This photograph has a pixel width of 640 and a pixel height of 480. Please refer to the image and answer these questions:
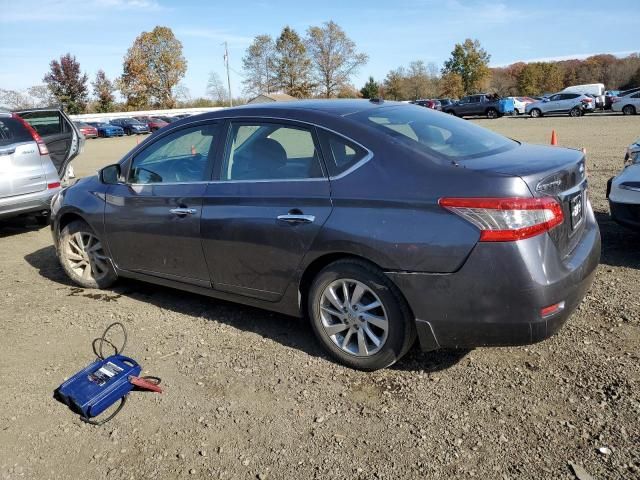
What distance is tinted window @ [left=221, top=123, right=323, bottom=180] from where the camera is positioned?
11.4ft

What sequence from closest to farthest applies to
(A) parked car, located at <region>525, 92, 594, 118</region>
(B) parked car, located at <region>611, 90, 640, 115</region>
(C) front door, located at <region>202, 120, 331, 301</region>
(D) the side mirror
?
(C) front door, located at <region>202, 120, 331, 301</region> < (D) the side mirror < (B) parked car, located at <region>611, 90, 640, 115</region> < (A) parked car, located at <region>525, 92, 594, 118</region>

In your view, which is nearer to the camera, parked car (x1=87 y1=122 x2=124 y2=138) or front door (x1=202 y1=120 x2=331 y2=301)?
front door (x1=202 y1=120 x2=331 y2=301)

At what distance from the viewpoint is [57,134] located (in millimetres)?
9070

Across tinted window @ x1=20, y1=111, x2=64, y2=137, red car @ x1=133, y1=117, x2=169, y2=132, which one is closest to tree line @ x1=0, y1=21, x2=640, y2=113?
red car @ x1=133, y1=117, x2=169, y2=132

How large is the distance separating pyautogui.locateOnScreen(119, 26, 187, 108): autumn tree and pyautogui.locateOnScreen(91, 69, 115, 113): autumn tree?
166 centimetres

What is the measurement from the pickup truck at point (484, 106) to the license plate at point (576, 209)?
38.5 meters

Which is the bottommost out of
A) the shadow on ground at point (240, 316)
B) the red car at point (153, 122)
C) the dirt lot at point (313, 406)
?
the red car at point (153, 122)

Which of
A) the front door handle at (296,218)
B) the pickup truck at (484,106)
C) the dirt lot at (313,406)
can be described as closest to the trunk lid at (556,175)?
the dirt lot at (313,406)

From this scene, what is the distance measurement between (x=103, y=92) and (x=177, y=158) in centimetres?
7766

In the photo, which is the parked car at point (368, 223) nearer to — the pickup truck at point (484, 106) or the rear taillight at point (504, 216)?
the rear taillight at point (504, 216)

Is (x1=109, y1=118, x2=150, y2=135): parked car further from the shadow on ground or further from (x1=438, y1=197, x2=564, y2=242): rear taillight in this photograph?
(x1=438, y1=197, x2=564, y2=242): rear taillight

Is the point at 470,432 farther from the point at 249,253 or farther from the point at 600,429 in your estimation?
the point at 249,253

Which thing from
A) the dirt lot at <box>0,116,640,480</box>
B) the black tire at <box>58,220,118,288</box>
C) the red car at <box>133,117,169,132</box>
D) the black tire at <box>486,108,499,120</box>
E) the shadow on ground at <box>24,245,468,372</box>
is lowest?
the black tire at <box>486,108,499,120</box>

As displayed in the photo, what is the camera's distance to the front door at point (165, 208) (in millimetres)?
4016
